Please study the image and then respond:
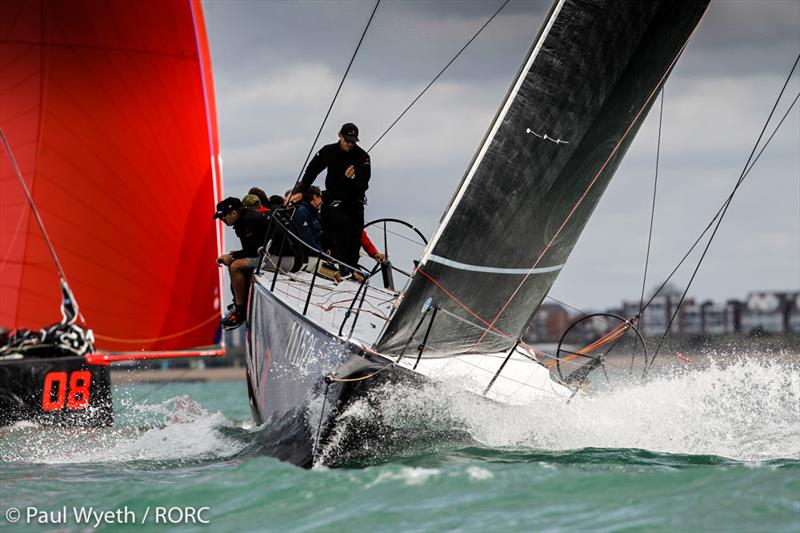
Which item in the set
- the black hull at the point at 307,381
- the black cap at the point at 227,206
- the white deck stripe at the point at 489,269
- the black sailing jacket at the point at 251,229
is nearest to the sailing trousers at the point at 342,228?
the black sailing jacket at the point at 251,229

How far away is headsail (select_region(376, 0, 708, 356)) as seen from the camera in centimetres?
688

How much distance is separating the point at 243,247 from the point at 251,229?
0.29 metres

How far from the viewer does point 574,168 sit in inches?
290

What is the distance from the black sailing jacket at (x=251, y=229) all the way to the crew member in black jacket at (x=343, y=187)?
322mm

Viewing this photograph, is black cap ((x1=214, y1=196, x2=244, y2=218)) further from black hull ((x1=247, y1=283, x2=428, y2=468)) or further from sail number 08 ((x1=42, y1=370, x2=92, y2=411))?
sail number 08 ((x1=42, y1=370, x2=92, y2=411))

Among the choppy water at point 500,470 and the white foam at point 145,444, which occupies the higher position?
the choppy water at point 500,470

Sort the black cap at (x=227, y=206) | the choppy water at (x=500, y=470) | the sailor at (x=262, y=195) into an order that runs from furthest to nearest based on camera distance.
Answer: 1. the sailor at (x=262, y=195)
2. the black cap at (x=227, y=206)
3. the choppy water at (x=500, y=470)

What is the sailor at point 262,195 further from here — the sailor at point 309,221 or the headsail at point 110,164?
the headsail at point 110,164

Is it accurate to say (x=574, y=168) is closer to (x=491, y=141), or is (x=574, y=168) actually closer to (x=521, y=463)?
(x=491, y=141)

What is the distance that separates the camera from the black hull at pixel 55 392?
11555 millimetres

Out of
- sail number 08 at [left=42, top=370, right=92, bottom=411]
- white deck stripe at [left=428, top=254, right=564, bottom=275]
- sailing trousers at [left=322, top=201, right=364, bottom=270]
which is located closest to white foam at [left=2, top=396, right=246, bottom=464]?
sail number 08 at [left=42, top=370, right=92, bottom=411]

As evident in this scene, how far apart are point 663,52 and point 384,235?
318 centimetres

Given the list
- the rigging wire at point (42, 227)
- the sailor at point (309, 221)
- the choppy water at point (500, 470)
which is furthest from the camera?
the rigging wire at point (42, 227)

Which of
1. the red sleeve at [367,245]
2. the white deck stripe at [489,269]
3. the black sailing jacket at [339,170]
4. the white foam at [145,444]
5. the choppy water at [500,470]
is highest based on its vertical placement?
the black sailing jacket at [339,170]
